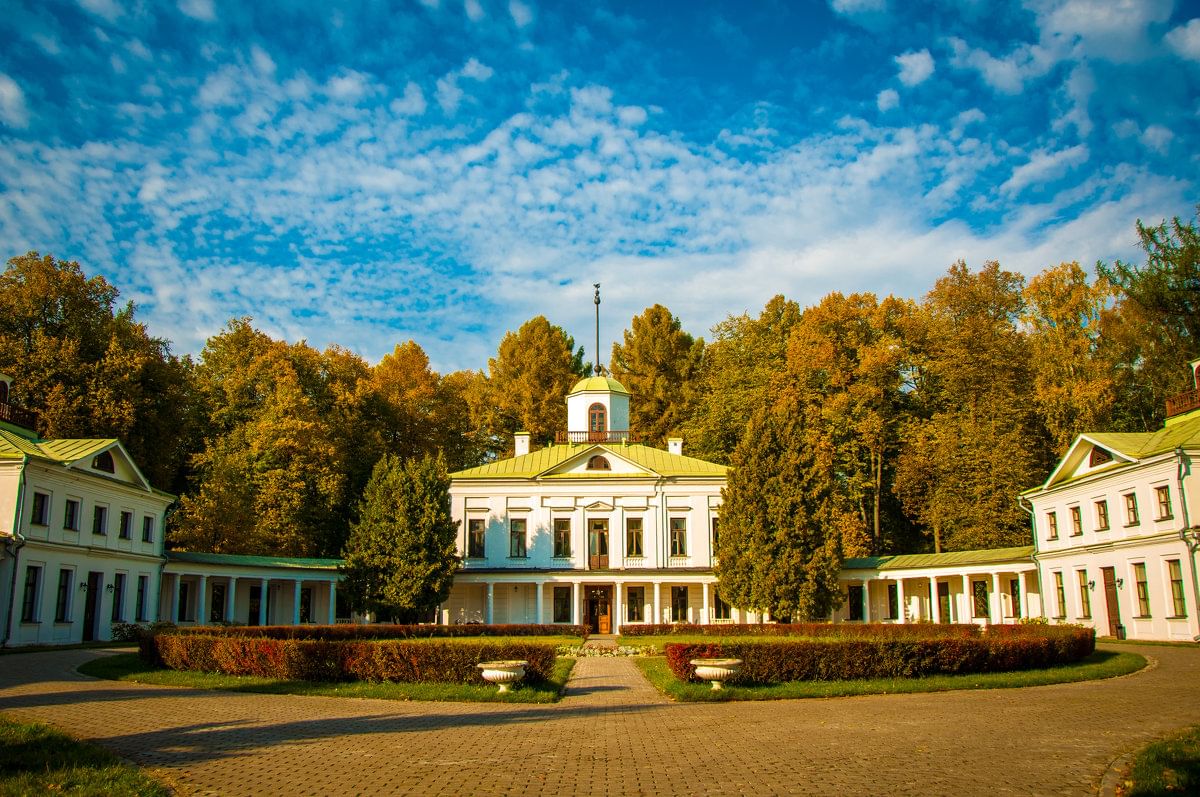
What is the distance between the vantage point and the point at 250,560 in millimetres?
37562

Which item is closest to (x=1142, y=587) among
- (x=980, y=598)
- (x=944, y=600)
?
(x=980, y=598)

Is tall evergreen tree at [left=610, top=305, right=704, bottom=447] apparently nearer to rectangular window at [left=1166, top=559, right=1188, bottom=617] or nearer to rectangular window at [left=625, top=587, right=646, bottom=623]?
rectangular window at [left=625, top=587, right=646, bottom=623]

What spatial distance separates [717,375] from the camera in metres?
49.7

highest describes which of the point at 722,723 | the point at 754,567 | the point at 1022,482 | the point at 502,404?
the point at 502,404

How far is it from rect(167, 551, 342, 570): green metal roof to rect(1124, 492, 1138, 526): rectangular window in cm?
3151

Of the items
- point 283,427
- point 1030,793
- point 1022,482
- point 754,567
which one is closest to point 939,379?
point 1022,482

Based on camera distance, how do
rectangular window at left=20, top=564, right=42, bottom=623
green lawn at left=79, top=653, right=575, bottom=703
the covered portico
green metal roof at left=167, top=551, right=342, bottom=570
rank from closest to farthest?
green lawn at left=79, top=653, right=575, bottom=703
rectangular window at left=20, top=564, right=42, bottom=623
green metal roof at left=167, top=551, right=342, bottom=570
the covered portico

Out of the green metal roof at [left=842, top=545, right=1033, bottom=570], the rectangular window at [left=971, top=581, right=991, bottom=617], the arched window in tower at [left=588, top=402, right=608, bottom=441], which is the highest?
the arched window in tower at [left=588, top=402, right=608, bottom=441]

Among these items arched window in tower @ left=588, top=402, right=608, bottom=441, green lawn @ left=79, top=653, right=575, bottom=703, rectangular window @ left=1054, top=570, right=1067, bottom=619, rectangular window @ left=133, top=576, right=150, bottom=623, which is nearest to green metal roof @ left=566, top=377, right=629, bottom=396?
arched window in tower @ left=588, top=402, right=608, bottom=441

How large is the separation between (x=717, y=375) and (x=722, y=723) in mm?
38187

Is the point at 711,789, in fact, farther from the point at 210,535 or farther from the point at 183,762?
the point at 210,535

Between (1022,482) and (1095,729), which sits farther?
(1022,482)

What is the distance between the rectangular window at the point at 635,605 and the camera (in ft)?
140

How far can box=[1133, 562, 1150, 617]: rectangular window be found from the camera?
27703mm
